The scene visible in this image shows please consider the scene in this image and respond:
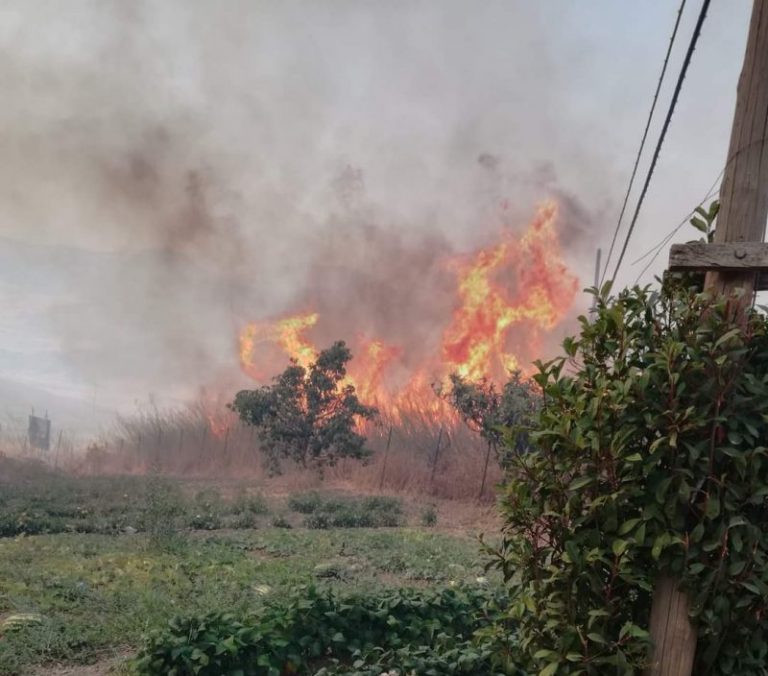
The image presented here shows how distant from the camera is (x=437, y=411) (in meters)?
20.7

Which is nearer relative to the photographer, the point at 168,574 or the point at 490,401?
the point at 168,574

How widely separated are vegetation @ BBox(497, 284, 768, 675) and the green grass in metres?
3.21

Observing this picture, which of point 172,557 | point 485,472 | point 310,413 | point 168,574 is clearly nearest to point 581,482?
point 168,574

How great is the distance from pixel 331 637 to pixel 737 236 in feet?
12.7

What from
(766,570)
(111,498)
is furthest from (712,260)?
(111,498)

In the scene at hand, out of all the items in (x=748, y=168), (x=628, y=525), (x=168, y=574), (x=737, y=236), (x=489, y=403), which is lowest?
(x=168, y=574)

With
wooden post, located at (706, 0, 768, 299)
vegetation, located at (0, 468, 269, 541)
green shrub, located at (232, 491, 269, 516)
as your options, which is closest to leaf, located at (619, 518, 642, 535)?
wooden post, located at (706, 0, 768, 299)

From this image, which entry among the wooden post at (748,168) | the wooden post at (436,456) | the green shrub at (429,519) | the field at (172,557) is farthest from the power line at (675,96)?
the wooden post at (436,456)

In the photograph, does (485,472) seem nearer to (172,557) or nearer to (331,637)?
(172,557)

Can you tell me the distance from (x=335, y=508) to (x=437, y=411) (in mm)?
7250

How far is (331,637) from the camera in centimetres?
515

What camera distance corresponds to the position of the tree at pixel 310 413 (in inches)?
797

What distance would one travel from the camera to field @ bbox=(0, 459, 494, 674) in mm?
5824

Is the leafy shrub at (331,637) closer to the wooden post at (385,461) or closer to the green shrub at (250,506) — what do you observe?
the green shrub at (250,506)
